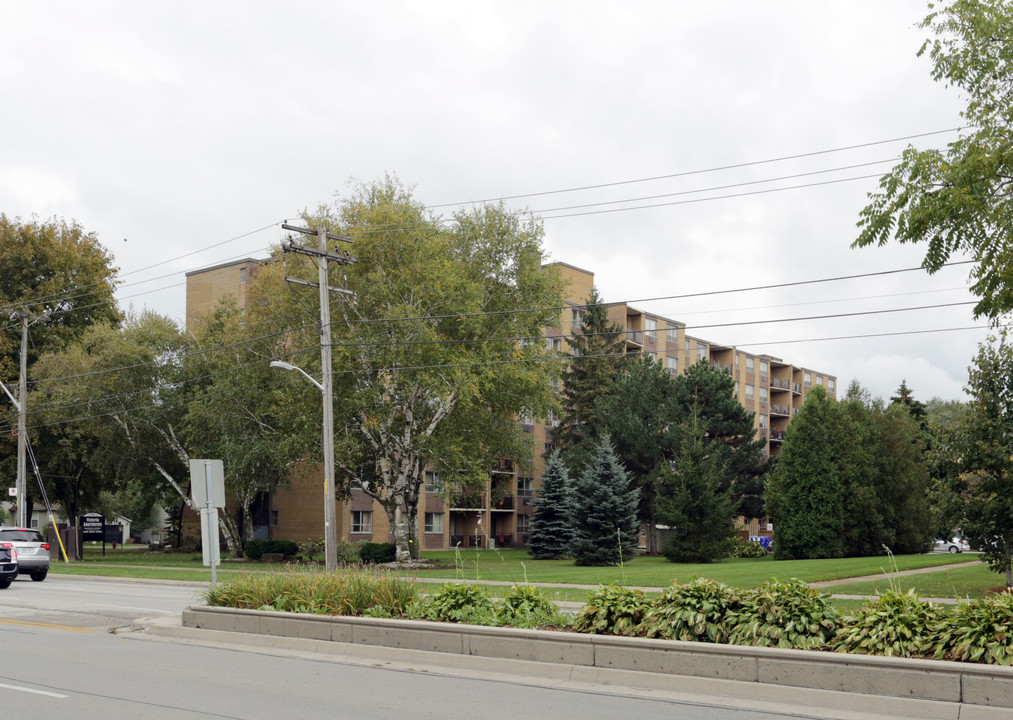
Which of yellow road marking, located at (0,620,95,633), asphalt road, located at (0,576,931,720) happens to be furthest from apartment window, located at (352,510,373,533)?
asphalt road, located at (0,576,931,720)

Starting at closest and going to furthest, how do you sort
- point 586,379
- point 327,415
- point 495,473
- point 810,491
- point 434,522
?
point 327,415, point 810,491, point 495,473, point 434,522, point 586,379

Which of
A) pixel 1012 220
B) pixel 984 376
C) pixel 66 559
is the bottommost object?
pixel 66 559

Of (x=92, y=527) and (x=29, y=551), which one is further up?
(x=29, y=551)

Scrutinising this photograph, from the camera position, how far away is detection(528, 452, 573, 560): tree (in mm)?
50750

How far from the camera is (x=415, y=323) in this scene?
35594mm

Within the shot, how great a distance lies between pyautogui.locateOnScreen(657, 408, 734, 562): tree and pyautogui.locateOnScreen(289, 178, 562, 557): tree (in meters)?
6.95

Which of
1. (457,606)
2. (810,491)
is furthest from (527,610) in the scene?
(810,491)

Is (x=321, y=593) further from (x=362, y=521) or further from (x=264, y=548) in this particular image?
(x=362, y=521)

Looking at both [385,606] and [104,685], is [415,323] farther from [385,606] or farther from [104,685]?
[104,685]

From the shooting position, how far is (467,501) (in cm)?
5672

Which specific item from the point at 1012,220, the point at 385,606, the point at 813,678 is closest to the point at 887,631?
the point at 813,678

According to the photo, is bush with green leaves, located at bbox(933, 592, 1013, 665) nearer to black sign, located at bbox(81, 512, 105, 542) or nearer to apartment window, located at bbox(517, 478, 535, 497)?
black sign, located at bbox(81, 512, 105, 542)

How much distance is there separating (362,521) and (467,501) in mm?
8072

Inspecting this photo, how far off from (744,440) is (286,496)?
30.8m
